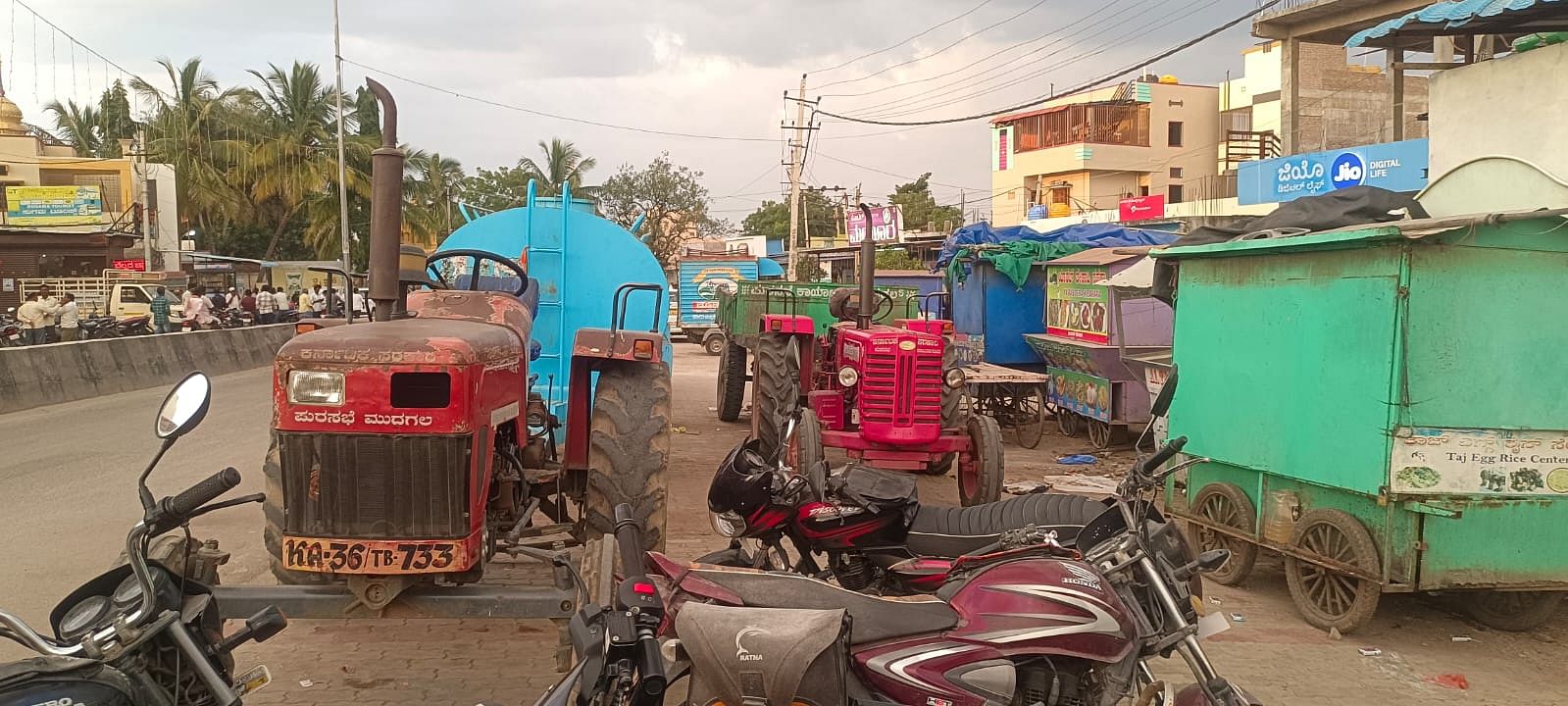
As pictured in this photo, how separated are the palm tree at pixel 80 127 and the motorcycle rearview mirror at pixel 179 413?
47337 millimetres

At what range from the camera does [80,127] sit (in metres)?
42.6

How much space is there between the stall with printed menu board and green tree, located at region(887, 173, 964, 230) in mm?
36909

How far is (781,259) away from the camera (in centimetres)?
4572

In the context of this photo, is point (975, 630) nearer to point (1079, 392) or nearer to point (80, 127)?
point (1079, 392)

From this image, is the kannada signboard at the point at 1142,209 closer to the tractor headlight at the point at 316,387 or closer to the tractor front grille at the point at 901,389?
the tractor front grille at the point at 901,389

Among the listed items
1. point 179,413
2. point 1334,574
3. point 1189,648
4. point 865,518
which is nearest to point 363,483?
point 179,413

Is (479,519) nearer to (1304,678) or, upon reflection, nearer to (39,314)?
(1304,678)

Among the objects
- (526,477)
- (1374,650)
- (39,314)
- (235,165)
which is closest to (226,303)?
(39,314)

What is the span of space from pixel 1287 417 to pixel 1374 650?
130 centimetres

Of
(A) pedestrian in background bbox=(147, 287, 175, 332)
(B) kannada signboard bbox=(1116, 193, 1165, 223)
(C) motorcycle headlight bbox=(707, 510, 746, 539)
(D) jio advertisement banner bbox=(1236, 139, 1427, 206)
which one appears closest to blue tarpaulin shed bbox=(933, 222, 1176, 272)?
(D) jio advertisement banner bbox=(1236, 139, 1427, 206)

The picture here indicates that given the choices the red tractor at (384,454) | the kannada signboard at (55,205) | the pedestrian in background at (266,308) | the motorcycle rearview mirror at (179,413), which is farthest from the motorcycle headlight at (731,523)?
the kannada signboard at (55,205)

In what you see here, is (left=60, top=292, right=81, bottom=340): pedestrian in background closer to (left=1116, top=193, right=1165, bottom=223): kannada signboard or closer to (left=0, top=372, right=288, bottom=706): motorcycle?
(left=0, top=372, right=288, bottom=706): motorcycle

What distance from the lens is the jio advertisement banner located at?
682 inches

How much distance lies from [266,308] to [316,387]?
96.0 ft
